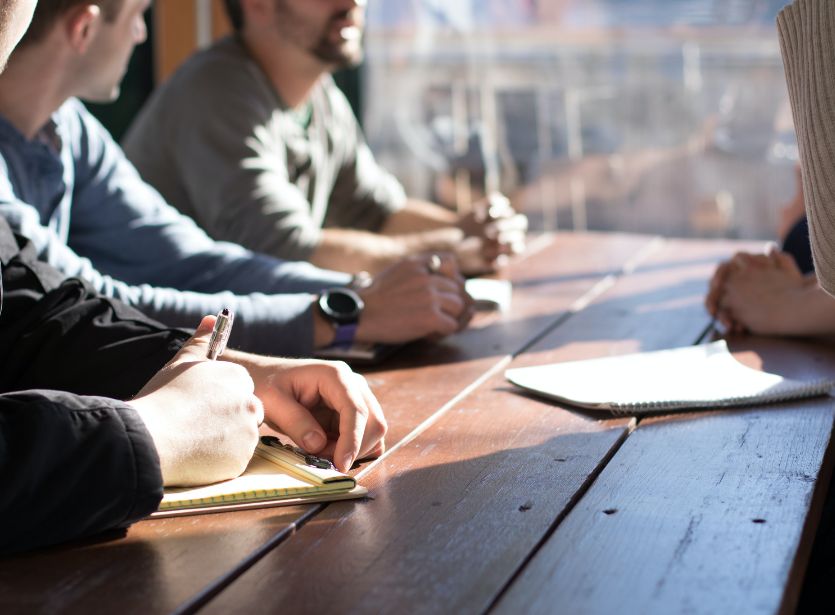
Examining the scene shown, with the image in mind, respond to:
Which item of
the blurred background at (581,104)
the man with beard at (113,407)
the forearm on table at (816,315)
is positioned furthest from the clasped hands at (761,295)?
the blurred background at (581,104)

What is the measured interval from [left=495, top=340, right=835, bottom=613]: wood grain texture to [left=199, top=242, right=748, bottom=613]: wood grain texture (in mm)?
25

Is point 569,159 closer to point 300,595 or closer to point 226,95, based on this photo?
point 226,95

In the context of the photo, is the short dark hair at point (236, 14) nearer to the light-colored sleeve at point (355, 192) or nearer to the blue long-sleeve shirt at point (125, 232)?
the light-colored sleeve at point (355, 192)

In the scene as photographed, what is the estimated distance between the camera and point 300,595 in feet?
2.53

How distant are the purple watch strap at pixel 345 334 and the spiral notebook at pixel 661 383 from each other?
0.25 meters

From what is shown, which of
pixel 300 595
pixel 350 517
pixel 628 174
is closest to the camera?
pixel 300 595

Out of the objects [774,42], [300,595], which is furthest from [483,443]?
[774,42]

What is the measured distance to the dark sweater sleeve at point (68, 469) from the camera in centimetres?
83

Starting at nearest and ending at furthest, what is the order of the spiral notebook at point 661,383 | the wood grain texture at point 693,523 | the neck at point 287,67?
the wood grain texture at point 693,523
the spiral notebook at point 661,383
the neck at point 287,67

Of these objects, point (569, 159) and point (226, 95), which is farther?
point (569, 159)

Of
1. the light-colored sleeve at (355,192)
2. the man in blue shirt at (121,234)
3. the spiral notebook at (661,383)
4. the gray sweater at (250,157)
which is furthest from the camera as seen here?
the light-colored sleeve at (355,192)

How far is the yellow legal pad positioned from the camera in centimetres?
94

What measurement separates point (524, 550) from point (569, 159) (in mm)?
3676

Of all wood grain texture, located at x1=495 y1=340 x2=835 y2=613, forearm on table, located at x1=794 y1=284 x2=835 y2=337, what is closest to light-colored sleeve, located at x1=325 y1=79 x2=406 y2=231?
forearm on table, located at x1=794 y1=284 x2=835 y2=337
